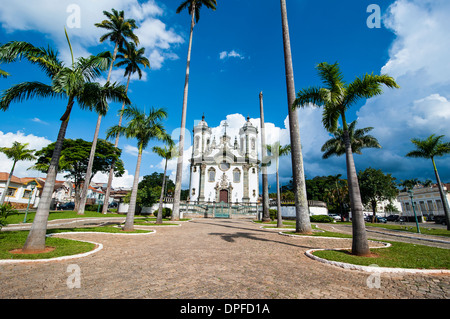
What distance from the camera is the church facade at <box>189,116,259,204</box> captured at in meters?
42.1

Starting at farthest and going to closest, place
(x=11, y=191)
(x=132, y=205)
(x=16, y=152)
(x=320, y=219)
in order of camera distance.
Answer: (x=11, y=191), (x=320, y=219), (x=16, y=152), (x=132, y=205)

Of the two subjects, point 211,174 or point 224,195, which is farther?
point 211,174

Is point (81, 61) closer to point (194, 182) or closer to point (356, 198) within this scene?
point (356, 198)

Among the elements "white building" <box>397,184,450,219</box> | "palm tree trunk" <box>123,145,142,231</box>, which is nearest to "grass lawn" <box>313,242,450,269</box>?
"palm tree trunk" <box>123,145,142,231</box>

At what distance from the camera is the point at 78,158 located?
1070 inches

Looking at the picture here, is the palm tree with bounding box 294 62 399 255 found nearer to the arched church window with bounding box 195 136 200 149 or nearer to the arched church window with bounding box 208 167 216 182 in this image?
the arched church window with bounding box 208 167 216 182

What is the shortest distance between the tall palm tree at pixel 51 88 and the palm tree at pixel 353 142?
2384 centimetres

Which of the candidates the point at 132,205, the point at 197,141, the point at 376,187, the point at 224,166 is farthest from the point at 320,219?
the point at 197,141

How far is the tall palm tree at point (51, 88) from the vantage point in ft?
21.9

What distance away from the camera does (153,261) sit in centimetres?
563

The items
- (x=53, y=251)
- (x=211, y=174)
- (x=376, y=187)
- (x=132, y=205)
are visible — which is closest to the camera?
(x=53, y=251)

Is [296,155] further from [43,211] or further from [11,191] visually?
[11,191]

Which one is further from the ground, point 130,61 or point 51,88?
point 130,61

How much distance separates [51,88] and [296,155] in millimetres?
11789
